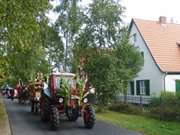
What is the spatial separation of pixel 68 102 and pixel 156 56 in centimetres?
2351

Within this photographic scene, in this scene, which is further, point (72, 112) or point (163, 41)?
point (163, 41)

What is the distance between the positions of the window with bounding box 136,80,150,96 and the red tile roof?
→ 9.02 feet

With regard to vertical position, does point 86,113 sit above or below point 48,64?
below

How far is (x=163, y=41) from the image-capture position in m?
41.8

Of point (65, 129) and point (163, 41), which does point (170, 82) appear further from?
point (65, 129)

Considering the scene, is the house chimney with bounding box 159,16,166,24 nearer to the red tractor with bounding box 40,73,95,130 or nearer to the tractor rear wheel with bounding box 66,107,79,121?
the red tractor with bounding box 40,73,95,130

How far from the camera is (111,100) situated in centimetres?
2692

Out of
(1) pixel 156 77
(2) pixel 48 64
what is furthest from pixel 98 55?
(2) pixel 48 64

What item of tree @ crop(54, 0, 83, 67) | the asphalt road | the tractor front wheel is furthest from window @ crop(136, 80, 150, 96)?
the tractor front wheel

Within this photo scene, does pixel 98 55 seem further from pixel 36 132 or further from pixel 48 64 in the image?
pixel 48 64

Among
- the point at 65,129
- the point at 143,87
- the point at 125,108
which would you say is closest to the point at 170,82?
the point at 143,87

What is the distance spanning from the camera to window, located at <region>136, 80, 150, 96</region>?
40.2 m

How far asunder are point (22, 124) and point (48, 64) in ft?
86.7

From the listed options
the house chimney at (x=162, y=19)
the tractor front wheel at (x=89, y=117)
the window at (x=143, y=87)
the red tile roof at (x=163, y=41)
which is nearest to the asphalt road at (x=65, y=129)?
the tractor front wheel at (x=89, y=117)
